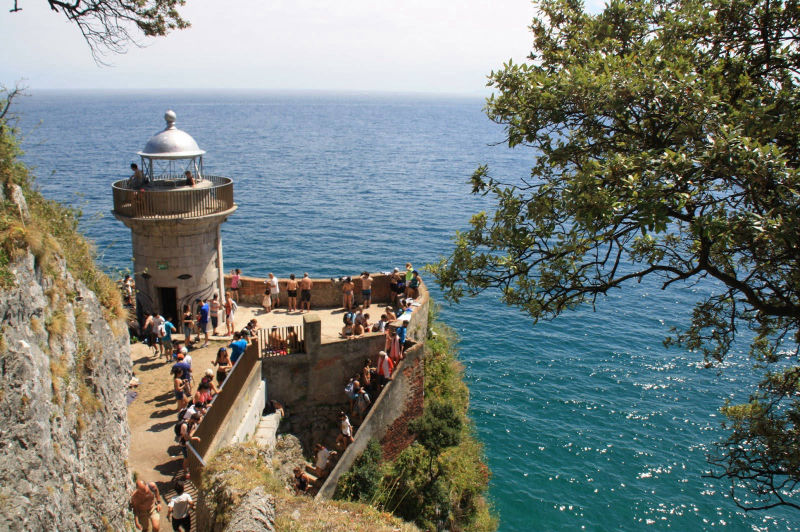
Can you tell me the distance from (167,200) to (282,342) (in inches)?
226

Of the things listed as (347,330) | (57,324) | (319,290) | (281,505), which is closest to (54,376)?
(57,324)

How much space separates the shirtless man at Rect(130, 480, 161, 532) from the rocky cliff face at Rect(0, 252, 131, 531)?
292mm

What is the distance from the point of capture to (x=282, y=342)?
19219 mm

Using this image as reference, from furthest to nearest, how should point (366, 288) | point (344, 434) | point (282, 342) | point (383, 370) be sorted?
point (366, 288) → point (383, 370) → point (282, 342) → point (344, 434)

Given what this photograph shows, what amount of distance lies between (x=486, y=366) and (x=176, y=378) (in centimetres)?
1875

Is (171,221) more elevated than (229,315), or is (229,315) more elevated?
(171,221)

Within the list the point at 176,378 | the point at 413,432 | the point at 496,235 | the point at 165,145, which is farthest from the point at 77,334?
the point at 413,432

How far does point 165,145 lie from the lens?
20312 mm

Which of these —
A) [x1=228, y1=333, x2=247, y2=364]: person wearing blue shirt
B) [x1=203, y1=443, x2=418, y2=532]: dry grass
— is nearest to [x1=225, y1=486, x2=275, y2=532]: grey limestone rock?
[x1=203, y1=443, x2=418, y2=532]: dry grass

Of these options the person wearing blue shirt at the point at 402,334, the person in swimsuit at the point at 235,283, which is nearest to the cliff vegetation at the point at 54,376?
the person wearing blue shirt at the point at 402,334

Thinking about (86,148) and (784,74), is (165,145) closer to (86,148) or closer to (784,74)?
(784,74)

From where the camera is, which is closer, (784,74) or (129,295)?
(784,74)

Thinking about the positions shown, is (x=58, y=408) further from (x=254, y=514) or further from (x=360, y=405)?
(x=360, y=405)

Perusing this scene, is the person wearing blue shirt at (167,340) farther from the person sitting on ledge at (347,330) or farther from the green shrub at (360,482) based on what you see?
the green shrub at (360,482)
